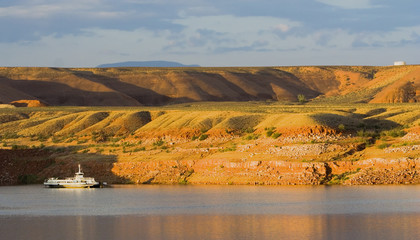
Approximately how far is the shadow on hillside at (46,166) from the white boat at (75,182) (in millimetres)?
3184

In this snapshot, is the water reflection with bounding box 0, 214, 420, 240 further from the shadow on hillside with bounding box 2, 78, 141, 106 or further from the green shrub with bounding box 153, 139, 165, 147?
the shadow on hillside with bounding box 2, 78, 141, 106

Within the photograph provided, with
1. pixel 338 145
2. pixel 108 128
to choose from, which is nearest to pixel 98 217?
pixel 338 145

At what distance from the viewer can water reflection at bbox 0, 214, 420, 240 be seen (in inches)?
1549

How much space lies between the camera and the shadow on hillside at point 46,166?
76.8 m

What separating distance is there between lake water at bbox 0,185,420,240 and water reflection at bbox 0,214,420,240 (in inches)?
1.8

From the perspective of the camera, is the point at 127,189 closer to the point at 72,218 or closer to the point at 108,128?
the point at 72,218

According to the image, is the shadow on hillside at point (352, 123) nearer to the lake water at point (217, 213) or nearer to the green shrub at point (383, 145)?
the green shrub at point (383, 145)

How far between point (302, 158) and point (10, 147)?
1422 inches

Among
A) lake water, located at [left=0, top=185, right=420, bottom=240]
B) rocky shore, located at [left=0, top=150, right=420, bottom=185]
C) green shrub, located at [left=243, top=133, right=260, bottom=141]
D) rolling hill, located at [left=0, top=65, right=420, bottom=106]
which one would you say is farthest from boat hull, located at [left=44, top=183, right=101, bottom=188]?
rolling hill, located at [left=0, top=65, right=420, bottom=106]

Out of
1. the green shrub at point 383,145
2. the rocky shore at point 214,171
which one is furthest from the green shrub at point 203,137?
the green shrub at point 383,145

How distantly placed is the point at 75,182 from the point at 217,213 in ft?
87.0

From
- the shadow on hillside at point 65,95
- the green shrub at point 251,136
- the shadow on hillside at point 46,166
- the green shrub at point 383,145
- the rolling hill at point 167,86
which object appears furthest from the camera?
the rolling hill at point 167,86

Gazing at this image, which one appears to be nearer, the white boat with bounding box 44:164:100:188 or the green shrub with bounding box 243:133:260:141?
the white boat with bounding box 44:164:100:188

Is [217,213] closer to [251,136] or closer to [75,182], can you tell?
[75,182]
